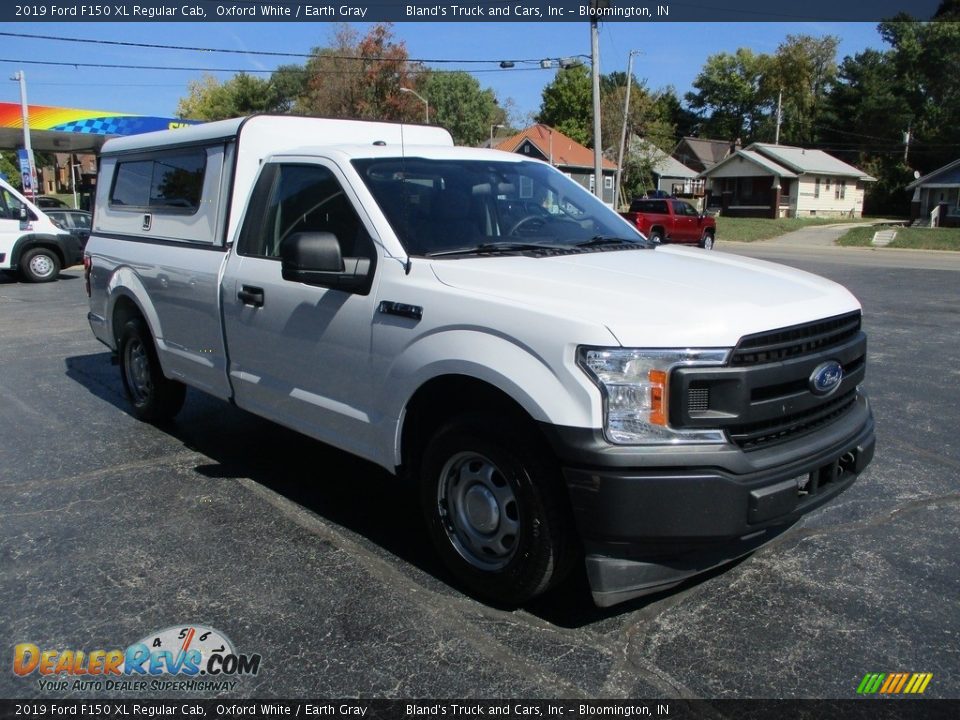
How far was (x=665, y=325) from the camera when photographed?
296cm

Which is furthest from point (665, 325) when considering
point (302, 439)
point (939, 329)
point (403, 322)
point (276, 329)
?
point (939, 329)

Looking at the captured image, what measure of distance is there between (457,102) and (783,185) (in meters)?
28.5

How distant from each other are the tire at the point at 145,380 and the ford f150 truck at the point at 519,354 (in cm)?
95

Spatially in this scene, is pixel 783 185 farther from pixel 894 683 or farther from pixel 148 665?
pixel 148 665

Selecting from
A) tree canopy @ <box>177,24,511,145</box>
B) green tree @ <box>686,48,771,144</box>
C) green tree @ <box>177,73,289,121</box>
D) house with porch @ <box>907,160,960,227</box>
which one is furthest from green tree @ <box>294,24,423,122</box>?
green tree @ <box>686,48,771,144</box>

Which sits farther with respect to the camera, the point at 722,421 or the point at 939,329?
the point at 939,329

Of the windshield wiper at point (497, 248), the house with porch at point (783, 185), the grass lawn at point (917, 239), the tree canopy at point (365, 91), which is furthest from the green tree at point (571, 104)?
the windshield wiper at point (497, 248)

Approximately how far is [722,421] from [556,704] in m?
1.16

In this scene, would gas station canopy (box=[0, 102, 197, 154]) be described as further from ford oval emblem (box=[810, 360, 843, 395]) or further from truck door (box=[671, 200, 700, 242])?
ford oval emblem (box=[810, 360, 843, 395])

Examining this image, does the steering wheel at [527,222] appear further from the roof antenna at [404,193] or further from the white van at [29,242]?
the white van at [29,242]

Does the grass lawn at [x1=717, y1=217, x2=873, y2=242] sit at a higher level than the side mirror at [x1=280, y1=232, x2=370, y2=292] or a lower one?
lower

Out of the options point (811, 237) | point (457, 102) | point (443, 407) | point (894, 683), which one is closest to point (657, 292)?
point (443, 407)

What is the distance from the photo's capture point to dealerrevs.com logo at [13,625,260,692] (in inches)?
119
